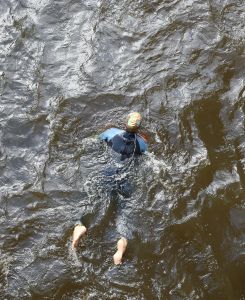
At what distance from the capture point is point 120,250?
269 inches

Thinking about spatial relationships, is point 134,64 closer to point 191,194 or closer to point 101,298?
point 191,194

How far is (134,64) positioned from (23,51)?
2.46 meters

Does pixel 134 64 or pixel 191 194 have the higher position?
pixel 134 64

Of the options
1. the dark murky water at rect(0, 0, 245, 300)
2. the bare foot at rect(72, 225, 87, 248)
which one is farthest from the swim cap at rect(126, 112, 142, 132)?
the bare foot at rect(72, 225, 87, 248)

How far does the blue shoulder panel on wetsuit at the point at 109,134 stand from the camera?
25.0 feet

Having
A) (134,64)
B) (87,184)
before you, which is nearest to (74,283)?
(87,184)

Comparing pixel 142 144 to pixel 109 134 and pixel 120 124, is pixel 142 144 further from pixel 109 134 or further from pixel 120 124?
pixel 120 124

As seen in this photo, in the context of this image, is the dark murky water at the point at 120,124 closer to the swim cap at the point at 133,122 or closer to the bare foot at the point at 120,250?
the bare foot at the point at 120,250

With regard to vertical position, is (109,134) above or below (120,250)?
above

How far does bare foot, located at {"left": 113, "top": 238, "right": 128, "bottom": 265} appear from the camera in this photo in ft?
22.1

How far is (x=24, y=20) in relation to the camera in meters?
10.3

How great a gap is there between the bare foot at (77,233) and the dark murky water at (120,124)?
0.20m

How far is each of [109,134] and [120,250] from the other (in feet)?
6.68

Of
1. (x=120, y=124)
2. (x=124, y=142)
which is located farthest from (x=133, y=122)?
(x=120, y=124)
